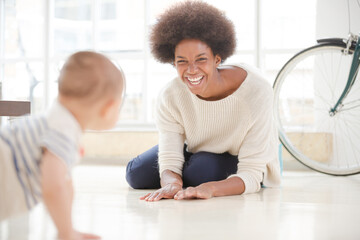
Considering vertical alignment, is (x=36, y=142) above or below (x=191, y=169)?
above

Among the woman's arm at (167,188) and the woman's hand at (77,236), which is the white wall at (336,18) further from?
the woman's hand at (77,236)

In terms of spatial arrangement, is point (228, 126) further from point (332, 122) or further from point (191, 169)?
point (332, 122)

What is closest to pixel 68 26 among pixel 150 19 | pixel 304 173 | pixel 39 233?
pixel 150 19

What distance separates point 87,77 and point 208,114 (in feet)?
3.38

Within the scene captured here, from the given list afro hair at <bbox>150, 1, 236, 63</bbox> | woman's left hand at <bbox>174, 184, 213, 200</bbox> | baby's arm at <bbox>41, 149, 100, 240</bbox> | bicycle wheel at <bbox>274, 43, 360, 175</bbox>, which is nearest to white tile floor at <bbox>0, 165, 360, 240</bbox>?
woman's left hand at <bbox>174, 184, 213, 200</bbox>

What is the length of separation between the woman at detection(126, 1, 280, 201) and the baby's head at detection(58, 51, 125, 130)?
76 cm

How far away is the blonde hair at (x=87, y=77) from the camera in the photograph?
98 centimetres

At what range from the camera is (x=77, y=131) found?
1.02 metres

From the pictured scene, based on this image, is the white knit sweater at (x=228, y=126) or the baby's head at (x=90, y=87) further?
the white knit sweater at (x=228, y=126)

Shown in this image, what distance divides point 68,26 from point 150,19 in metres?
0.96

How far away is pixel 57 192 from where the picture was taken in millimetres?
Result: 902

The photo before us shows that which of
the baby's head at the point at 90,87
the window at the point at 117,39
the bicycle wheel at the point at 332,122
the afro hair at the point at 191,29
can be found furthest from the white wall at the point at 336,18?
the baby's head at the point at 90,87

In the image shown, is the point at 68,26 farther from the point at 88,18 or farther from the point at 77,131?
the point at 77,131

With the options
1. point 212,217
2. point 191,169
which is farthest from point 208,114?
point 212,217
